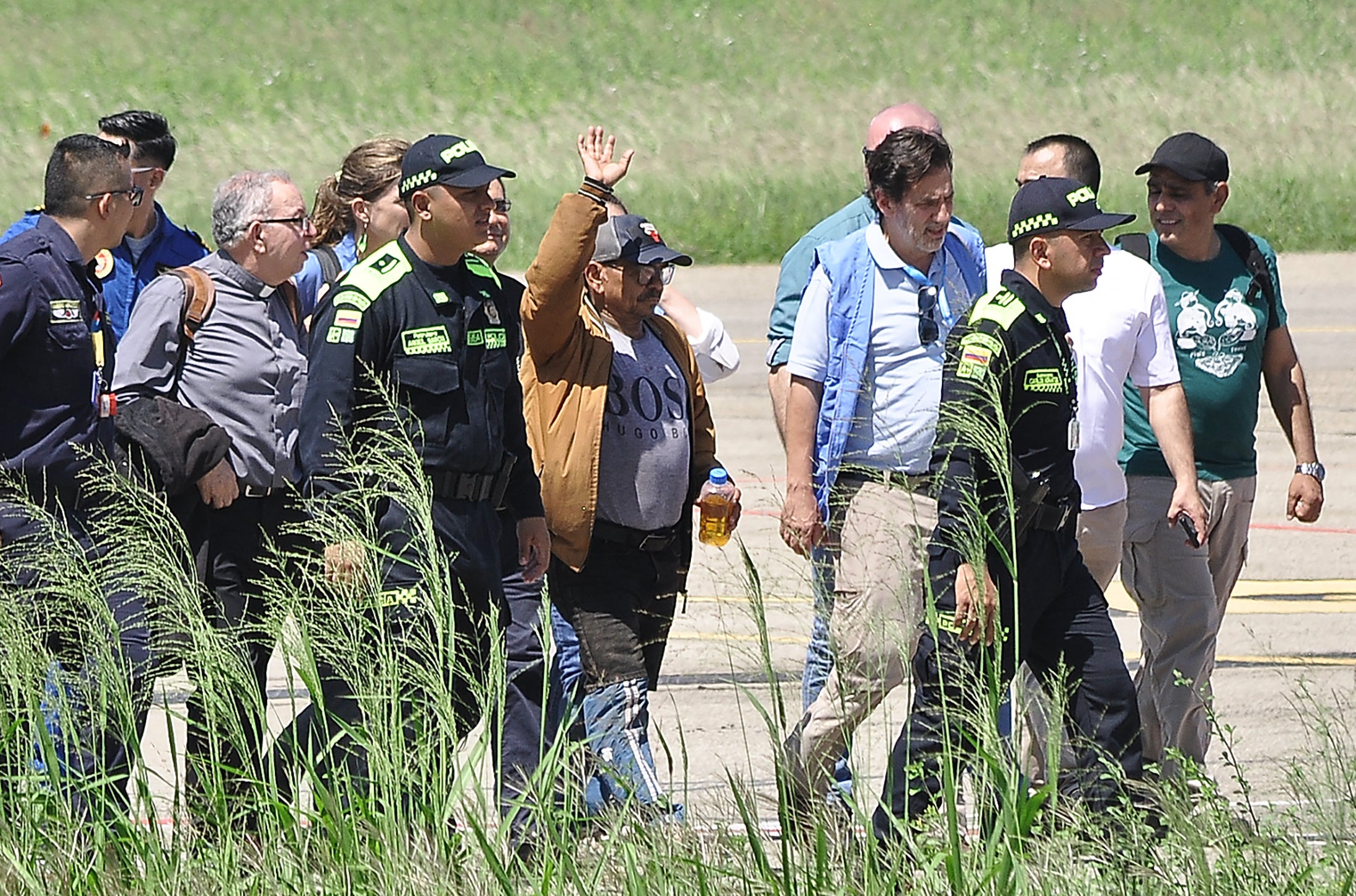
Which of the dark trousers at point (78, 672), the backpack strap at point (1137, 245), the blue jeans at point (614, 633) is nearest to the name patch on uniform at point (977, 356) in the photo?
the blue jeans at point (614, 633)

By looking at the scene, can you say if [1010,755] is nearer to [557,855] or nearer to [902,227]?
[557,855]

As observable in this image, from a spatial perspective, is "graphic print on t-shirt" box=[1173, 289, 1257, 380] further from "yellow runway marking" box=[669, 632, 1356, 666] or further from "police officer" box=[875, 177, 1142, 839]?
"yellow runway marking" box=[669, 632, 1356, 666]

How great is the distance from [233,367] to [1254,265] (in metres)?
3.10

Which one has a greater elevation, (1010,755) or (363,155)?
(363,155)

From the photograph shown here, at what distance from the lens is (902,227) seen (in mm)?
5566

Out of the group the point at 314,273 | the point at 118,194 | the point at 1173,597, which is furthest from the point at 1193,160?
the point at 118,194

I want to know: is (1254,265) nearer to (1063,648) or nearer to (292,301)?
(1063,648)

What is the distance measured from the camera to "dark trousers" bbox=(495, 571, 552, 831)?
4.93 m

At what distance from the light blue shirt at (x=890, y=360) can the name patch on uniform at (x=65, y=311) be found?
6.32 ft

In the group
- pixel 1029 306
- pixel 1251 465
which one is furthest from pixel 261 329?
pixel 1251 465

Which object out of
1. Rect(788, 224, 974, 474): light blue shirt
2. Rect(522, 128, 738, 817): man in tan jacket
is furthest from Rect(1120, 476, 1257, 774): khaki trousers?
Rect(522, 128, 738, 817): man in tan jacket

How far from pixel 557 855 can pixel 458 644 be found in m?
0.99

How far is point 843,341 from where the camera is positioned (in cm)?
557

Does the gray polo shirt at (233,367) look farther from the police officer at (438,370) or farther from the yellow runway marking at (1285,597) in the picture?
the yellow runway marking at (1285,597)
